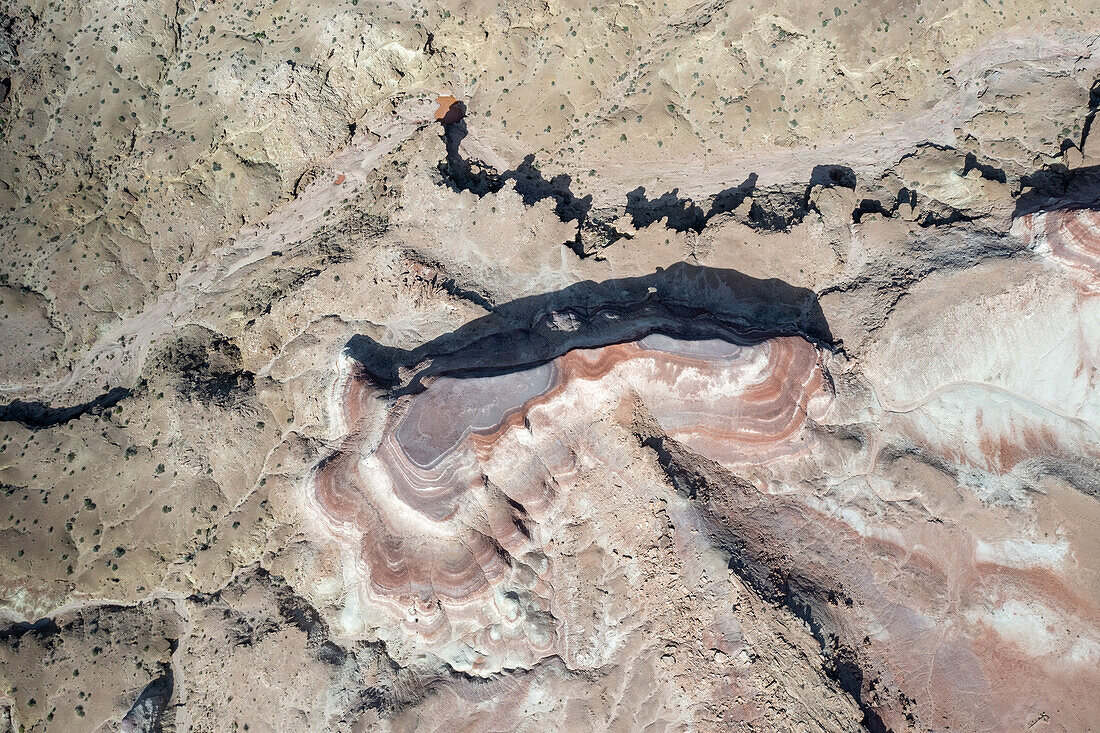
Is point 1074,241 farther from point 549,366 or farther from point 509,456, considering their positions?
point 509,456

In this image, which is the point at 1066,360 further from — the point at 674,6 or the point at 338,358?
the point at 338,358

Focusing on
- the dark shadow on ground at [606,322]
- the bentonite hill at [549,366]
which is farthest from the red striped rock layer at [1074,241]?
Result: the dark shadow on ground at [606,322]

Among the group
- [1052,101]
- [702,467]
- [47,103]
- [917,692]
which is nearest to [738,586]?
[702,467]

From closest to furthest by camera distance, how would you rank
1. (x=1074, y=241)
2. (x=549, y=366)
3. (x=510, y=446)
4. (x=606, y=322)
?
(x=510, y=446) < (x=549, y=366) < (x=1074, y=241) < (x=606, y=322)

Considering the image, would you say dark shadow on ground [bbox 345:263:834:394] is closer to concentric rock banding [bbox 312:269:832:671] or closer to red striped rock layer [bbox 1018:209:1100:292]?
concentric rock banding [bbox 312:269:832:671]

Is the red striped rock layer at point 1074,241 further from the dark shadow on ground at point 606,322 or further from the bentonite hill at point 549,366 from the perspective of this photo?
the dark shadow on ground at point 606,322

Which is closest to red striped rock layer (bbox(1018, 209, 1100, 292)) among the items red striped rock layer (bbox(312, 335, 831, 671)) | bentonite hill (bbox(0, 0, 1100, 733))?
bentonite hill (bbox(0, 0, 1100, 733))

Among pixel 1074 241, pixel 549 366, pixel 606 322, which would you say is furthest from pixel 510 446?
pixel 1074 241

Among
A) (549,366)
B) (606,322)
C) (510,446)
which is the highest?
(606,322)
